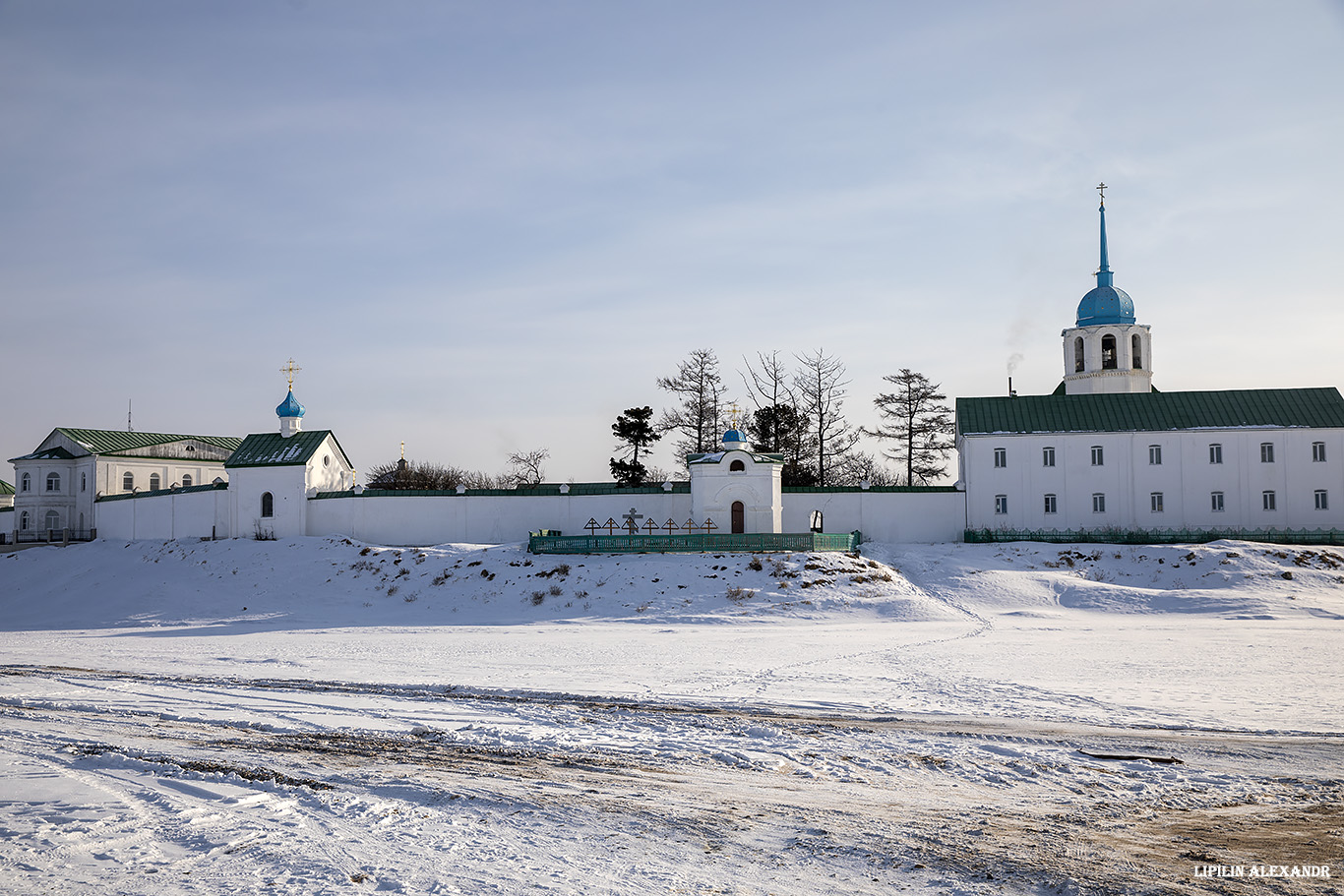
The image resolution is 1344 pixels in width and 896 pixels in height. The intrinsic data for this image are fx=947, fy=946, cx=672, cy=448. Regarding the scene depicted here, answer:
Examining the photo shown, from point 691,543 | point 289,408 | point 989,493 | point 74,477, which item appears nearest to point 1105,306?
point 989,493

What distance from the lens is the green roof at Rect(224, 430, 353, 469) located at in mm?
40344

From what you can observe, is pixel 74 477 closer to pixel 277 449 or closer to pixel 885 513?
pixel 277 449

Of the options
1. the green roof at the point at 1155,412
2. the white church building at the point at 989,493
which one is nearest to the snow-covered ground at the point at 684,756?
the white church building at the point at 989,493

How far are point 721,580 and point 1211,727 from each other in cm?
1963

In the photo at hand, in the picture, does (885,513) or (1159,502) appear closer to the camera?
(885,513)

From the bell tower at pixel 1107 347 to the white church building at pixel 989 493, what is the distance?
4.54 m

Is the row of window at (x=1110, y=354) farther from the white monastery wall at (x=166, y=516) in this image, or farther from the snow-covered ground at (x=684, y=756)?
the white monastery wall at (x=166, y=516)

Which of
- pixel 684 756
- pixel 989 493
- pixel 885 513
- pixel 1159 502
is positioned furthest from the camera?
pixel 989 493

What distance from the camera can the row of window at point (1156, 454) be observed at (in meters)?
38.8

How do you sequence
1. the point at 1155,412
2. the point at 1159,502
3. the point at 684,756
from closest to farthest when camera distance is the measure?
the point at 684,756, the point at 1159,502, the point at 1155,412

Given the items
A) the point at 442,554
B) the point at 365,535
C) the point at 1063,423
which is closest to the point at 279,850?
the point at 442,554

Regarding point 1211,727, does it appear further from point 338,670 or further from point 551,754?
point 338,670

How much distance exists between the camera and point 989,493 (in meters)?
40.2

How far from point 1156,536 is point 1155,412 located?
19.8ft
